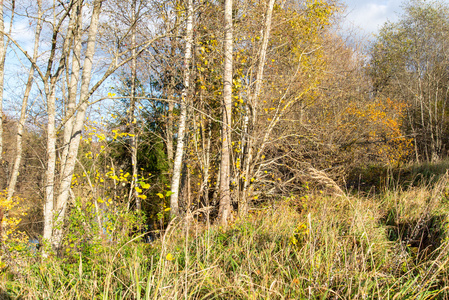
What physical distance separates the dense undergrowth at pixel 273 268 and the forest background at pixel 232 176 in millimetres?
23

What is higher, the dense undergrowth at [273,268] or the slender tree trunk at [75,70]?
the slender tree trunk at [75,70]

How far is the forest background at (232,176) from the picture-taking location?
2.32 metres

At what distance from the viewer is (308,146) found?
24.4 ft

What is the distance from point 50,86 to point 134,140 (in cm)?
604

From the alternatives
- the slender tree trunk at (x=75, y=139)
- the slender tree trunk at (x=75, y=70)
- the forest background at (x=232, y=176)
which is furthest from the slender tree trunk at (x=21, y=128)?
the slender tree trunk at (x=75, y=139)

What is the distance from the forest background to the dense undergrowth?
23 millimetres

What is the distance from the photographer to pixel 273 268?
96.8 inches

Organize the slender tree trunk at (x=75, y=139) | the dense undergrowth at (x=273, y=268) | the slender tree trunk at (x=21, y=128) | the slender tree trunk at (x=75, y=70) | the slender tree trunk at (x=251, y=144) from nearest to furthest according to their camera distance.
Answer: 1. the dense undergrowth at (x=273, y=268)
2. the slender tree trunk at (x=75, y=139)
3. the slender tree trunk at (x=75, y=70)
4. the slender tree trunk at (x=251, y=144)
5. the slender tree trunk at (x=21, y=128)

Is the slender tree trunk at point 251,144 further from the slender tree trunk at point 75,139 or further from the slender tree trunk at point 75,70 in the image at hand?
the slender tree trunk at point 75,70

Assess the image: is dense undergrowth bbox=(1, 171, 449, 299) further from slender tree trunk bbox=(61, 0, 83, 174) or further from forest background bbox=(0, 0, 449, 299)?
slender tree trunk bbox=(61, 0, 83, 174)

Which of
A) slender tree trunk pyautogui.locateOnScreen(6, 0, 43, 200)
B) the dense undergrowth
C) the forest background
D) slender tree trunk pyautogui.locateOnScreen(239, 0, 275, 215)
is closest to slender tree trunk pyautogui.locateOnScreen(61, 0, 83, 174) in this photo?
the forest background

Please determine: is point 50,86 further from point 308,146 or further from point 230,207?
point 308,146

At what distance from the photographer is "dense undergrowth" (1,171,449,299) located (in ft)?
6.70

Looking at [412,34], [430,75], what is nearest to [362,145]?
[430,75]
